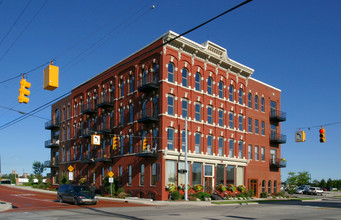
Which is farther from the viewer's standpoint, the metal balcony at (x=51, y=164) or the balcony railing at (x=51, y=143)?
the balcony railing at (x=51, y=143)

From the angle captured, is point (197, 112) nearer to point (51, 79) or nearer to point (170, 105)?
point (170, 105)

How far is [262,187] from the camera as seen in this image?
168 feet

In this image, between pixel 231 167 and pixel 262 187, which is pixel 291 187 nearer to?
pixel 262 187

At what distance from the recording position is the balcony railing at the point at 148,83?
38.5 m

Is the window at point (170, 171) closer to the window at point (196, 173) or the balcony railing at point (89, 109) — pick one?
the window at point (196, 173)

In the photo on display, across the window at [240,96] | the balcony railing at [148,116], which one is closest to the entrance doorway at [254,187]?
the window at [240,96]

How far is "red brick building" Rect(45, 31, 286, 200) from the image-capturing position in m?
38.6

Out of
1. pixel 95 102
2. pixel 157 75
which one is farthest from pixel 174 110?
pixel 95 102

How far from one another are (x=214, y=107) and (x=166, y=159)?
10.4m

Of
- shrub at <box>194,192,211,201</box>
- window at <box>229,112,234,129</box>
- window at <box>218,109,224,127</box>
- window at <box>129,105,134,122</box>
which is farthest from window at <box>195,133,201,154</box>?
window at <box>129,105,134,122</box>

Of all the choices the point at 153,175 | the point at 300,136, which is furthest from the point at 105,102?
the point at 300,136

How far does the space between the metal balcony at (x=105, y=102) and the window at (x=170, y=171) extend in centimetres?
1251

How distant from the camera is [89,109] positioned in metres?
49.8

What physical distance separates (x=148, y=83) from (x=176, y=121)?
4.99 metres
